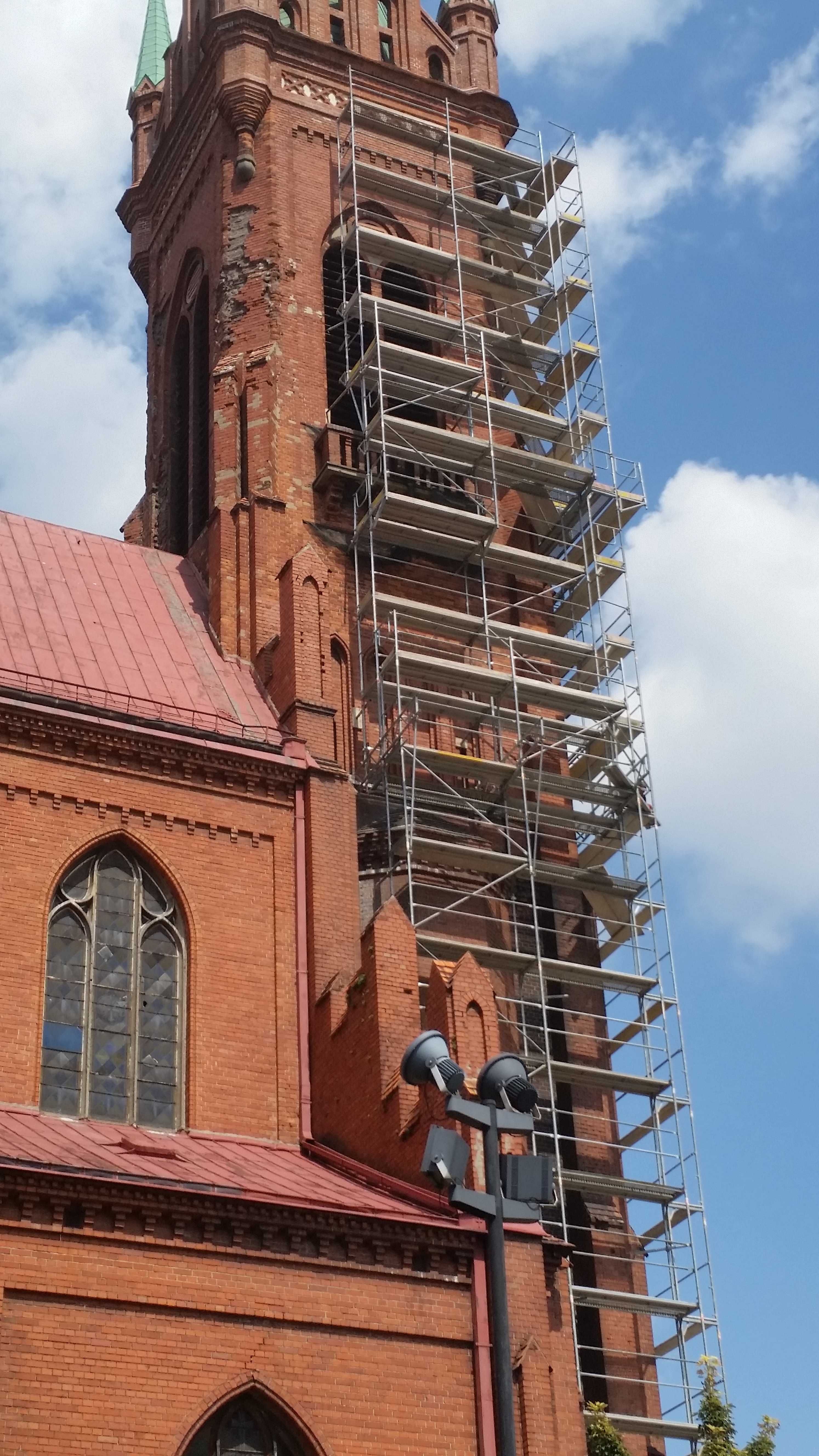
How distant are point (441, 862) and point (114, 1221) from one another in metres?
9.41

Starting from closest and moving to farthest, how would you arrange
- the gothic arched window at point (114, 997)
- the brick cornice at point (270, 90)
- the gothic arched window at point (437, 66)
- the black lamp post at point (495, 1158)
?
the black lamp post at point (495, 1158), the gothic arched window at point (114, 997), the brick cornice at point (270, 90), the gothic arched window at point (437, 66)

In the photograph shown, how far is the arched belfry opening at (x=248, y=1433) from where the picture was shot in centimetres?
1691

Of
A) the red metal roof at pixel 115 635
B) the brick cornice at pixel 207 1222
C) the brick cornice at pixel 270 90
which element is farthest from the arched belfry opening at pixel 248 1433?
the brick cornice at pixel 270 90

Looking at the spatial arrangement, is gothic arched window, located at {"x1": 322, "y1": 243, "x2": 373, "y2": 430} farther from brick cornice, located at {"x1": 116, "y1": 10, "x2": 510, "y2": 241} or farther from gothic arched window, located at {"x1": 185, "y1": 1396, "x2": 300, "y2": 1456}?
gothic arched window, located at {"x1": 185, "y1": 1396, "x2": 300, "y2": 1456}

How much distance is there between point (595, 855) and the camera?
91.1 feet

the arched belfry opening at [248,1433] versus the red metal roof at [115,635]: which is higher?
the red metal roof at [115,635]

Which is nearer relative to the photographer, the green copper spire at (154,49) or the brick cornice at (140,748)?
the brick cornice at (140,748)

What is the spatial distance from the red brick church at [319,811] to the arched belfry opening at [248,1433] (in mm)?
33

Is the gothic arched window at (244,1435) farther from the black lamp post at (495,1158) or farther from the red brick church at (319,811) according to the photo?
the black lamp post at (495,1158)

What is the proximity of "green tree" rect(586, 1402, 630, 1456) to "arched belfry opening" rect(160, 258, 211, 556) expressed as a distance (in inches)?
566

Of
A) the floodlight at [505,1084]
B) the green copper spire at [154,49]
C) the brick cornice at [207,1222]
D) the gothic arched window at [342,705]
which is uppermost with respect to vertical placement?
the green copper spire at [154,49]

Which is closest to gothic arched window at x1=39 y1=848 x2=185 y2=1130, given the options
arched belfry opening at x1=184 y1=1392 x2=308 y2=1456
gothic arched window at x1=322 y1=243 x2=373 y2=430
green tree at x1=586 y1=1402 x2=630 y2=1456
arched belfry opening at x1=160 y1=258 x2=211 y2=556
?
arched belfry opening at x1=184 y1=1392 x2=308 y2=1456

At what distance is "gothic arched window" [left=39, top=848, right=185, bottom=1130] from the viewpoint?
20.5 meters

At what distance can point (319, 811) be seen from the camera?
77.7 ft
